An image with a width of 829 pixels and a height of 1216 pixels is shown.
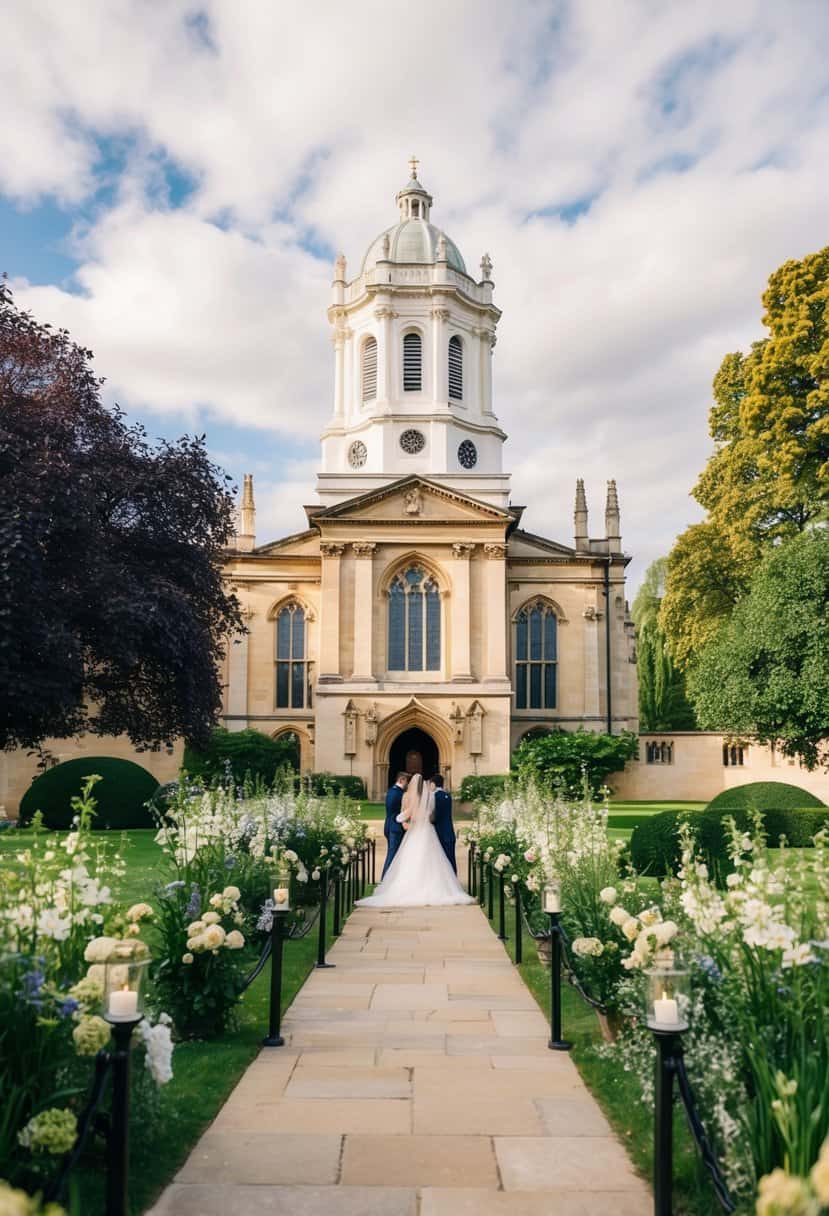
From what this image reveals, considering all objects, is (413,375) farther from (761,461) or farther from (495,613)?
(761,461)

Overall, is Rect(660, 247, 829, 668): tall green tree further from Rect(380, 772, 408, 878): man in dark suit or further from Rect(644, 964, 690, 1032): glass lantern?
Rect(644, 964, 690, 1032): glass lantern

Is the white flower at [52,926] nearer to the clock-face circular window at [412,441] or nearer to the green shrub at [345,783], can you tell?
the green shrub at [345,783]

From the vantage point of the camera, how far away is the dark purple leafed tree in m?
16.8

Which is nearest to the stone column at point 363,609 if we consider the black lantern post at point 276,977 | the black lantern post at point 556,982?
the black lantern post at point 276,977

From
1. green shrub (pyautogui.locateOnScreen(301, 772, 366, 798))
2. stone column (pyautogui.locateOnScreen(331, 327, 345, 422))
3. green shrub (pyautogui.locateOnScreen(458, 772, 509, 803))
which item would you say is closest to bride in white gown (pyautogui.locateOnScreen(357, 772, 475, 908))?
green shrub (pyautogui.locateOnScreen(458, 772, 509, 803))

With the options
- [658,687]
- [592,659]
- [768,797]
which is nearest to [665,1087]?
[768,797]

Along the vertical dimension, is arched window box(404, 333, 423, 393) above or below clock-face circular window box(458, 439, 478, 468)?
above

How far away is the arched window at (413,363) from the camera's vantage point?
4375cm

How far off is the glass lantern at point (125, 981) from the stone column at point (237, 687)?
36.3 meters

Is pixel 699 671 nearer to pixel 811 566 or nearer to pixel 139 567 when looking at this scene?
pixel 811 566

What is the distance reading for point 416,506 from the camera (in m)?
38.0

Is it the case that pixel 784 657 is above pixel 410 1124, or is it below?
above

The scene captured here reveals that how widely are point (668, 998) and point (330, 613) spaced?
111 ft

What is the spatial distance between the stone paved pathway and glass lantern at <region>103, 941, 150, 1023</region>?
1.06 metres
